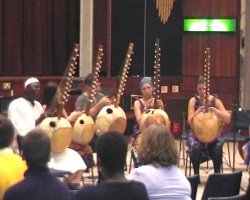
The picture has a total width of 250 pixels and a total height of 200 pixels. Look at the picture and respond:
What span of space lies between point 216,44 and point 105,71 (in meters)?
2.25

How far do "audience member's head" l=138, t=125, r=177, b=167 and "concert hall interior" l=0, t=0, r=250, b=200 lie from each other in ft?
4.21

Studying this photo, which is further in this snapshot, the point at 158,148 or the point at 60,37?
the point at 60,37

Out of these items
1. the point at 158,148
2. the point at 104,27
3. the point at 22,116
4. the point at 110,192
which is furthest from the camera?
the point at 104,27

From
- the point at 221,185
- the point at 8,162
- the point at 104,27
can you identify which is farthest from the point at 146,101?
the point at 104,27

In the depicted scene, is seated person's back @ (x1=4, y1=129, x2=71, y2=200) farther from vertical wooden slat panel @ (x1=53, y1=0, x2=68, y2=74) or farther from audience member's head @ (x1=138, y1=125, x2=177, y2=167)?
vertical wooden slat panel @ (x1=53, y1=0, x2=68, y2=74)

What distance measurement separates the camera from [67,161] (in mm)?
7996

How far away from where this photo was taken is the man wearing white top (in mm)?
8477

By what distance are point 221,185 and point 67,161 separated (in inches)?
89.8

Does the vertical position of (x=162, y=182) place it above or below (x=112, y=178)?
below

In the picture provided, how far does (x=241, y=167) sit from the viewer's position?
11062 mm

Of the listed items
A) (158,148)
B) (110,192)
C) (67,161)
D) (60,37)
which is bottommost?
(67,161)

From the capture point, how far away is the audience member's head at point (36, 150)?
4039mm

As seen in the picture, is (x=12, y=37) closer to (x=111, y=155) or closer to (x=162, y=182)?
(x=162, y=182)

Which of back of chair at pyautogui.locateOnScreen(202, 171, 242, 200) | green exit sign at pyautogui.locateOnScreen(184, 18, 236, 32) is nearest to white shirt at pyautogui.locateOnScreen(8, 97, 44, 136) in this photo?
back of chair at pyautogui.locateOnScreen(202, 171, 242, 200)
